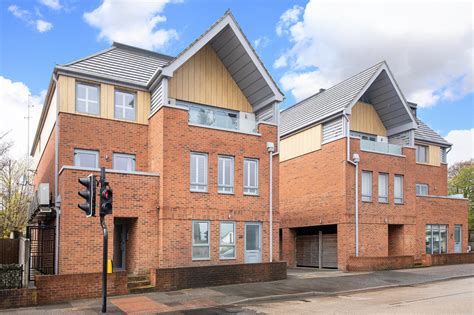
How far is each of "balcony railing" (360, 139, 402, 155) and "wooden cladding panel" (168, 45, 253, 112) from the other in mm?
6684

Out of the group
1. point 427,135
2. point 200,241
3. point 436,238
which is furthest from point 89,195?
point 427,135

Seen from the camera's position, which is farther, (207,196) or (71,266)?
(207,196)

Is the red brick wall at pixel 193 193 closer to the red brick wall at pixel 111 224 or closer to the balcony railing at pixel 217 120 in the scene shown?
the balcony railing at pixel 217 120

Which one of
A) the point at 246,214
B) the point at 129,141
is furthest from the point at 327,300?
the point at 129,141

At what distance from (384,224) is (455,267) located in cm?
409

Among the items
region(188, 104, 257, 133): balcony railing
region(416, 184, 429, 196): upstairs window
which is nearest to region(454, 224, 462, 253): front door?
region(416, 184, 429, 196): upstairs window

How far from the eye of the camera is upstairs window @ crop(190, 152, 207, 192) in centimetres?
1872

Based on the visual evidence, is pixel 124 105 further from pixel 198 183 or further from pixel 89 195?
pixel 89 195

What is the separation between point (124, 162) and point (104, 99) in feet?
8.65

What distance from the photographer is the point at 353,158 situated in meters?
23.7

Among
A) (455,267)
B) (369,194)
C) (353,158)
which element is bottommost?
(455,267)

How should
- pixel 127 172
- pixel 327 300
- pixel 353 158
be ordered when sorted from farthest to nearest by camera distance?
pixel 353 158 < pixel 127 172 < pixel 327 300

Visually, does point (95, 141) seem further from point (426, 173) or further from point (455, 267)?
point (426, 173)

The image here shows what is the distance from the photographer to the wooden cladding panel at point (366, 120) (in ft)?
86.1
